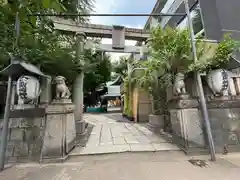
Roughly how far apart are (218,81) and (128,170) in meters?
2.26

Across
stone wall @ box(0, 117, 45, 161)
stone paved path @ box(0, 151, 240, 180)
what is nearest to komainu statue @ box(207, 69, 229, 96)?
stone paved path @ box(0, 151, 240, 180)

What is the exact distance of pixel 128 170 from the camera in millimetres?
1902

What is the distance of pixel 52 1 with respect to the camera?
1041mm

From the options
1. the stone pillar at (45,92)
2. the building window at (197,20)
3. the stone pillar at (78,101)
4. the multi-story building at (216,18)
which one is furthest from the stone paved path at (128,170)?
the building window at (197,20)

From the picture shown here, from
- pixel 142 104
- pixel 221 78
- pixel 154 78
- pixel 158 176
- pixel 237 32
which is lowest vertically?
pixel 158 176

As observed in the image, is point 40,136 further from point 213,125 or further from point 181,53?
point 213,125

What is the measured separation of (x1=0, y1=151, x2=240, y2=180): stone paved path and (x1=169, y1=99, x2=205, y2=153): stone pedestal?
11.5 inches

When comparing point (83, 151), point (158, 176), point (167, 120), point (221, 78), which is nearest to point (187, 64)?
point (221, 78)

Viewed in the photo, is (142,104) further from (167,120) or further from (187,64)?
(187,64)

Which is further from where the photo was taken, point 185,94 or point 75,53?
point 75,53

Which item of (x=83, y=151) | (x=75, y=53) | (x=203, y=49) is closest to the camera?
(x=83, y=151)

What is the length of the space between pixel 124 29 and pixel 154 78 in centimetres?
217

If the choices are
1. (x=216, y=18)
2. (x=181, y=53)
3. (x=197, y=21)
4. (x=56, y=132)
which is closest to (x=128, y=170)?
(x=56, y=132)

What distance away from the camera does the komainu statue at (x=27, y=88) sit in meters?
2.23
